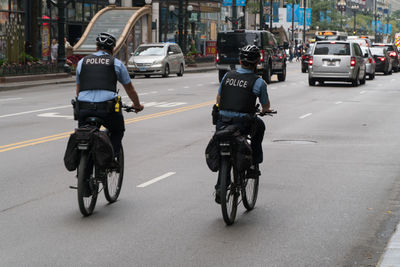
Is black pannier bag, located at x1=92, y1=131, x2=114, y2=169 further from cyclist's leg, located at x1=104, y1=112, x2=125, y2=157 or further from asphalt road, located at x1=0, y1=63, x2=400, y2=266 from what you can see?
asphalt road, located at x1=0, y1=63, x2=400, y2=266

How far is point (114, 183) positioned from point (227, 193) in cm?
170

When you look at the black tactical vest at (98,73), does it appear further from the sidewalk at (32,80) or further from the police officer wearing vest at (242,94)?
the sidewalk at (32,80)

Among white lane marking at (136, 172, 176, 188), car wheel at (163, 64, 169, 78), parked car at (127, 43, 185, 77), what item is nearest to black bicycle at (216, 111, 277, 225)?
white lane marking at (136, 172, 176, 188)

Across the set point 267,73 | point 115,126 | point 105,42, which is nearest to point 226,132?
point 115,126

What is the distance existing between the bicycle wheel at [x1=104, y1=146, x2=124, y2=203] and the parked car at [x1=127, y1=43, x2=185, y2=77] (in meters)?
30.2

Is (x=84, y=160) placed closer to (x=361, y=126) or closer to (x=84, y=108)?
(x=84, y=108)

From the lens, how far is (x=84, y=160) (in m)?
7.61

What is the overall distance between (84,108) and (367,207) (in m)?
3.22

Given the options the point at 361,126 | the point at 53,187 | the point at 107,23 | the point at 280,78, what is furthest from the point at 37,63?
the point at 53,187

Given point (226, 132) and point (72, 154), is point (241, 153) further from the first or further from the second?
point (72, 154)

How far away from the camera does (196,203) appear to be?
8.66 meters

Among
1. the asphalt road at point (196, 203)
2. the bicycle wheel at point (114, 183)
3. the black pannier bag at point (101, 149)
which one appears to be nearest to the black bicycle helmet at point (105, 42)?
the black pannier bag at point (101, 149)

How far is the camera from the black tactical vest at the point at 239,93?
25.0 feet

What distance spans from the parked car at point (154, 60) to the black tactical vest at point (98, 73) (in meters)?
30.9
